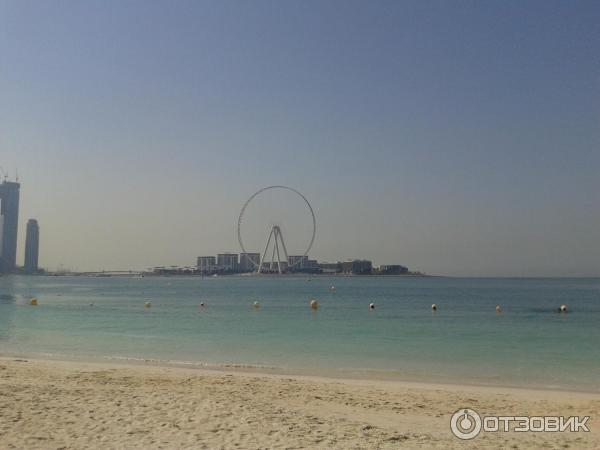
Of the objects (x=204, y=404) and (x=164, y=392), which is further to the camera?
(x=164, y=392)

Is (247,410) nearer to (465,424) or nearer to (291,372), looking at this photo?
(465,424)

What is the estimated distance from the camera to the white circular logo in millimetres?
8625

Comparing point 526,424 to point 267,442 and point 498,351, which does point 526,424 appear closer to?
point 267,442

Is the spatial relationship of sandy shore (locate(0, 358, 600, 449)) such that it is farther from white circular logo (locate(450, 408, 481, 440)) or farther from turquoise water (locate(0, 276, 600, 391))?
turquoise water (locate(0, 276, 600, 391))

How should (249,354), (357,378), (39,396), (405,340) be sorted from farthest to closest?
(405,340) → (249,354) → (357,378) → (39,396)

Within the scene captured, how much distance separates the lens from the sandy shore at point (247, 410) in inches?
309

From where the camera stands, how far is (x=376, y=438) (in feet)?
26.4

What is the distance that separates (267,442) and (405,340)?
58.9 feet

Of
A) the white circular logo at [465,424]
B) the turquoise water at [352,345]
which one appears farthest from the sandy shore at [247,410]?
the turquoise water at [352,345]

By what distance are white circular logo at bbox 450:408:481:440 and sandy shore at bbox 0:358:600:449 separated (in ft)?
0.57

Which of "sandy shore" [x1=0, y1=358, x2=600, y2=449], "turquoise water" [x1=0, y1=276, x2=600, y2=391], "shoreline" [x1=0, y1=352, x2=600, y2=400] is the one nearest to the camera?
"sandy shore" [x1=0, y1=358, x2=600, y2=449]

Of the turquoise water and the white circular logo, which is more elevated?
the white circular logo

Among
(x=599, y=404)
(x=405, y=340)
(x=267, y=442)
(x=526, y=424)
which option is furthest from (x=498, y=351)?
(x=267, y=442)

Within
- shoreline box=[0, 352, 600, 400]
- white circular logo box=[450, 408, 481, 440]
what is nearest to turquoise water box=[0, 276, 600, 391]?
shoreline box=[0, 352, 600, 400]
